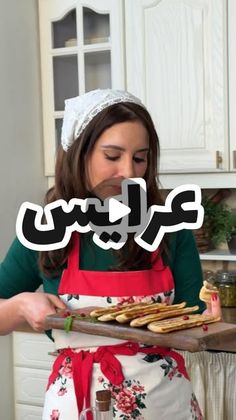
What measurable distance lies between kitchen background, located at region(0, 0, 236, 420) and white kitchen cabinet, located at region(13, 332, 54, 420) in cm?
4

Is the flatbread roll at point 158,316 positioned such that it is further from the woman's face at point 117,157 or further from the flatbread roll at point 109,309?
the woman's face at point 117,157

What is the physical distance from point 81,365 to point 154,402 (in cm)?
12

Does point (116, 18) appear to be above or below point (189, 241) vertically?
above

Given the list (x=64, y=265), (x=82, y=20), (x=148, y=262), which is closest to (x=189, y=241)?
(x=148, y=262)

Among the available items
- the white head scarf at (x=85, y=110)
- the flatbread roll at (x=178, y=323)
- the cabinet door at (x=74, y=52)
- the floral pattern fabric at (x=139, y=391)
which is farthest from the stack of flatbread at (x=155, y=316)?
the cabinet door at (x=74, y=52)

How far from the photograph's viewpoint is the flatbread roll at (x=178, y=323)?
0.88 m

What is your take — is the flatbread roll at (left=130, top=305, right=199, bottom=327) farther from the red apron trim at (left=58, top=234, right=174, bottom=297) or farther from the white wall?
the white wall

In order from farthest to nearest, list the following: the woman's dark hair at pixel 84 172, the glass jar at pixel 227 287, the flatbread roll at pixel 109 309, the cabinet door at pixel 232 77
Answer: the glass jar at pixel 227 287 → the cabinet door at pixel 232 77 → the woman's dark hair at pixel 84 172 → the flatbread roll at pixel 109 309

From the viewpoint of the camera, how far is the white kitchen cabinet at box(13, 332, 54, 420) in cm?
231

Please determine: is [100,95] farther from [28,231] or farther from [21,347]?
[21,347]

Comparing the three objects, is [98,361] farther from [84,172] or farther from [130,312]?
[84,172]

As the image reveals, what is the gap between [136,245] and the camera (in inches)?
43.1

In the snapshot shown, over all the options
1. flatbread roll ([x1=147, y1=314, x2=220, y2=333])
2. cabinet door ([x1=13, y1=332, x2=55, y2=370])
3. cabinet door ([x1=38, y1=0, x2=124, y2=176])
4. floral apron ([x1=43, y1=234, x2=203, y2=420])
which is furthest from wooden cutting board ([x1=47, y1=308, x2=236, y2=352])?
cabinet door ([x1=38, y1=0, x2=124, y2=176])

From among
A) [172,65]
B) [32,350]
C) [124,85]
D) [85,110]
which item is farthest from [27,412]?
[85,110]
